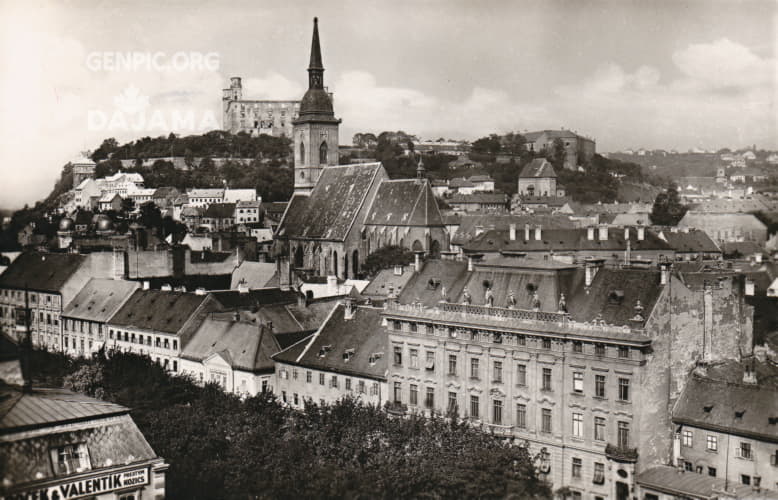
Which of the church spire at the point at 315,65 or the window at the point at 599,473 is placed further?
the church spire at the point at 315,65

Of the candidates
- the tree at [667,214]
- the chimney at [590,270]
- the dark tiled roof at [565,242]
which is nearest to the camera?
the chimney at [590,270]

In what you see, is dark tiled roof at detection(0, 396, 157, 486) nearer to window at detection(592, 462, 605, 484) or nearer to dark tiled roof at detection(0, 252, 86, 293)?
window at detection(592, 462, 605, 484)

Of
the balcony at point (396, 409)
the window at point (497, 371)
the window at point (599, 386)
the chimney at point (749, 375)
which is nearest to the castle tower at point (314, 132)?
the balcony at point (396, 409)

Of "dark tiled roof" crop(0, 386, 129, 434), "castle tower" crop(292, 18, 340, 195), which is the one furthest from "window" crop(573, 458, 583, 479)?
"castle tower" crop(292, 18, 340, 195)

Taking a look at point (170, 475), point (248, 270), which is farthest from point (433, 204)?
point (170, 475)

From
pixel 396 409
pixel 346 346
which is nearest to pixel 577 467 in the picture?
pixel 396 409

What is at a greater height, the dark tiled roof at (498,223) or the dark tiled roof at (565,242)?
the dark tiled roof at (498,223)

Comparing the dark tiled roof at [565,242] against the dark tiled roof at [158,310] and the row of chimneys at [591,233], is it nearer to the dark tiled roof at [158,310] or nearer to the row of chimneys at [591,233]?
the row of chimneys at [591,233]
